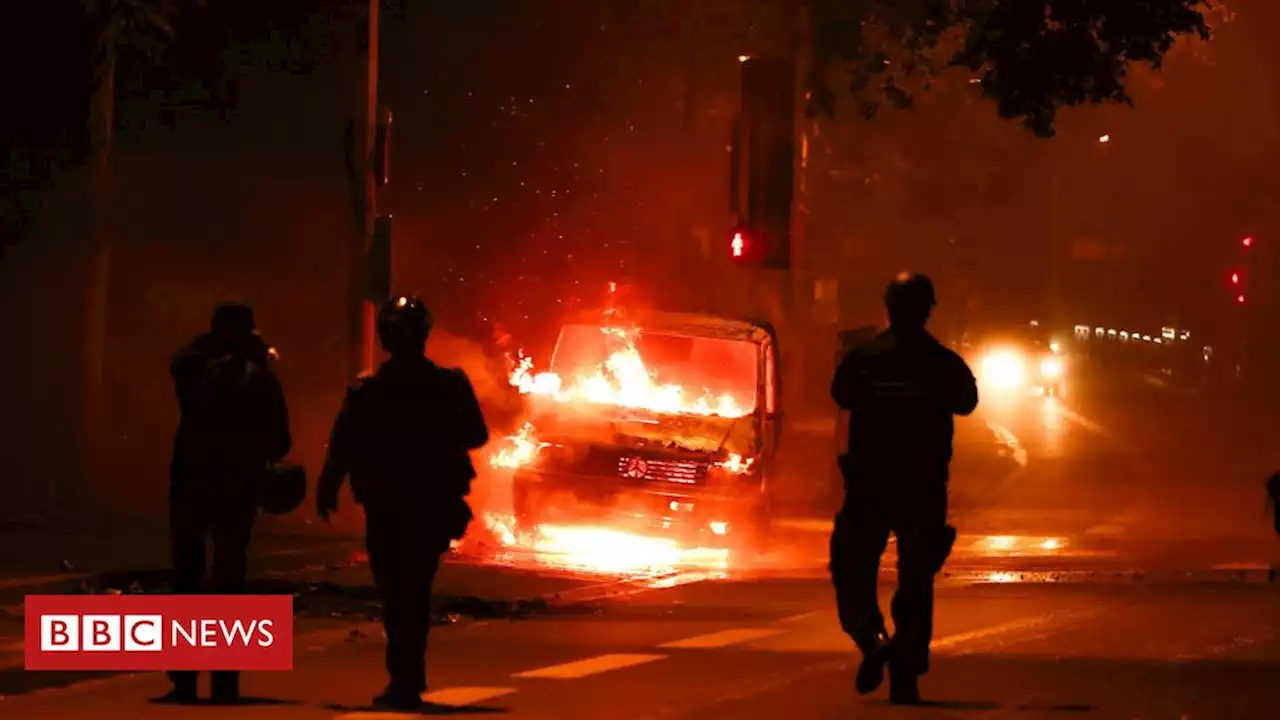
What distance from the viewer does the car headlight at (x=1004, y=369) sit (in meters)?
62.5

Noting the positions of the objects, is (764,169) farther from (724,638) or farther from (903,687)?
(903,687)

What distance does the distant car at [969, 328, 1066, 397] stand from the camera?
6059 cm

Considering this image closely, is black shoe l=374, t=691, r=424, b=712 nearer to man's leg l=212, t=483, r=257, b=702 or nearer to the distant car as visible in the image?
man's leg l=212, t=483, r=257, b=702

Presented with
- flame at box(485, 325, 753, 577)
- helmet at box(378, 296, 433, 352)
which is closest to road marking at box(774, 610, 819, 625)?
flame at box(485, 325, 753, 577)

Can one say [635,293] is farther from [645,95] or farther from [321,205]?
[321,205]

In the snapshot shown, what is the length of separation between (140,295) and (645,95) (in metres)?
10.6

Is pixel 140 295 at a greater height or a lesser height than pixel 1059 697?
A: greater

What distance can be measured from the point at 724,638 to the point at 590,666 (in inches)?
61.4

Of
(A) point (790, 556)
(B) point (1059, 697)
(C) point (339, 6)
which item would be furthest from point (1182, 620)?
(C) point (339, 6)

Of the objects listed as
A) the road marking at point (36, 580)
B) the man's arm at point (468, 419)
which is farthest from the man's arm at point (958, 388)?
the road marking at point (36, 580)

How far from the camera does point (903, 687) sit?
30.9ft

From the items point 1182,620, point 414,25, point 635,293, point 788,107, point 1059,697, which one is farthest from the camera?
point 635,293

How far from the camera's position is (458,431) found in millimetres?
8977

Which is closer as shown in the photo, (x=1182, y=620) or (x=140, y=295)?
(x=1182, y=620)
